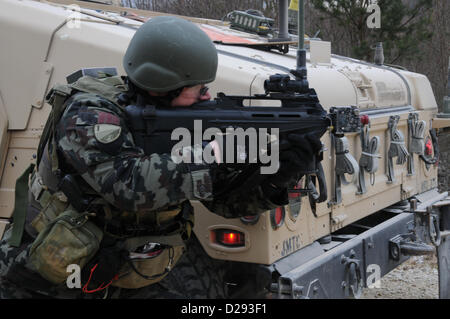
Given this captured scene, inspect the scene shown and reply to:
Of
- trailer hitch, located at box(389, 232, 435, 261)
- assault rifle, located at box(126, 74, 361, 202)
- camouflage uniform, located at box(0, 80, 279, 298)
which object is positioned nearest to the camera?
camouflage uniform, located at box(0, 80, 279, 298)

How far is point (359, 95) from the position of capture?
373 centimetres

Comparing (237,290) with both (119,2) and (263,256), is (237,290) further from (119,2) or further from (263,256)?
(119,2)

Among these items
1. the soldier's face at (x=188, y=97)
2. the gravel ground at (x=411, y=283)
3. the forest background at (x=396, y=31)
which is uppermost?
the forest background at (x=396, y=31)

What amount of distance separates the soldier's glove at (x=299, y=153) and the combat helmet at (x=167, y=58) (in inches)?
17.0

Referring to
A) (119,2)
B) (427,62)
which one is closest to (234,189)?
(119,2)

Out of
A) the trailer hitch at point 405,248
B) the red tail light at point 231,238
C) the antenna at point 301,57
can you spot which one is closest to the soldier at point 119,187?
the red tail light at point 231,238

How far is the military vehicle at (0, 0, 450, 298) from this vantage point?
2.90m

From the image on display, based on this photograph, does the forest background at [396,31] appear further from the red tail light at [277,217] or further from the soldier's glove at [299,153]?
the soldier's glove at [299,153]

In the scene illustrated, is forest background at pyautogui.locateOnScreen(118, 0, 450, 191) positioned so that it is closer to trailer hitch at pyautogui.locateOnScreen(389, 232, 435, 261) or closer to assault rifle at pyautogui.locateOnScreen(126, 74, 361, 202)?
trailer hitch at pyautogui.locateOnScreen(389, 232, 435, 261)

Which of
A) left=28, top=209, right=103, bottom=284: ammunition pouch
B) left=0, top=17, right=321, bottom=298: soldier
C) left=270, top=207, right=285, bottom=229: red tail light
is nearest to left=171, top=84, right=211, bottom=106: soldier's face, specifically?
left=0, top=17, right=321, bottom=298: soldier

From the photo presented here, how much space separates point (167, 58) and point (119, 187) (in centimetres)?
54

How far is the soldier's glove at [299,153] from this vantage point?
2.31 m

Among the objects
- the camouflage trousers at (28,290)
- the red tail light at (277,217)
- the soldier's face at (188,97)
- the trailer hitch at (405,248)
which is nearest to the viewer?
the soldier's face at (188,97)

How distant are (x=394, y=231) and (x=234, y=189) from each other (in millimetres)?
1654
